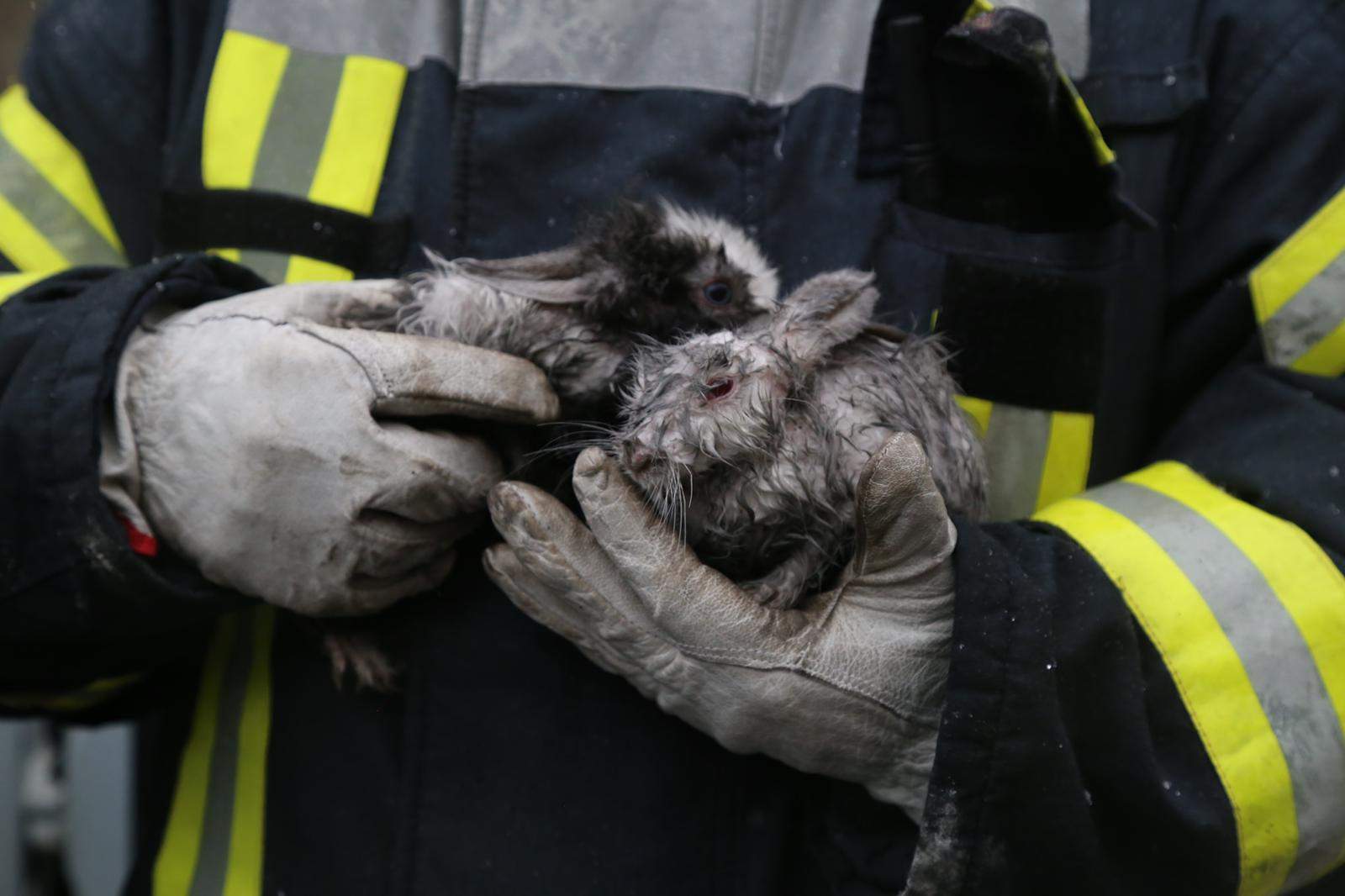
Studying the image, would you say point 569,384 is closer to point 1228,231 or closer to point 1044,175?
point 1044,175

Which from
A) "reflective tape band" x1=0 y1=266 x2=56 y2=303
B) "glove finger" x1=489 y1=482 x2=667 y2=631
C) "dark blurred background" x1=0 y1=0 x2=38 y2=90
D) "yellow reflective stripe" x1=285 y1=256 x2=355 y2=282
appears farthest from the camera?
"dark blurred background" x1=0 y1=0 x2=38 y2=90

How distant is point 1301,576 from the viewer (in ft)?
3.96

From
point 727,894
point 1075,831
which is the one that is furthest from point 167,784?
point 1075,831

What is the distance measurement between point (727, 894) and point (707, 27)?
1.13m

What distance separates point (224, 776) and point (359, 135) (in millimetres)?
899

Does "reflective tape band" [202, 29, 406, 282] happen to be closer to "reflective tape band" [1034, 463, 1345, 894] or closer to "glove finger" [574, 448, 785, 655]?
"glove finger" [574, 448, 785, 655]

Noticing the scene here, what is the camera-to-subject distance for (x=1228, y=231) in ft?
4.87

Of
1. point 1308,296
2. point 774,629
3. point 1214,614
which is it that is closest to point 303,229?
point 774,629

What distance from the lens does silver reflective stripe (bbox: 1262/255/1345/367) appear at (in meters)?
1.38

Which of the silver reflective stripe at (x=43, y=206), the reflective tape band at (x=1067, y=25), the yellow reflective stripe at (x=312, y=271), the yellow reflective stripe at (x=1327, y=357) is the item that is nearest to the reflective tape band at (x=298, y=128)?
the yellow reflective stripe at (x=312, y=271)

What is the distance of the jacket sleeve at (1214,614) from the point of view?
A: 105 centimetres

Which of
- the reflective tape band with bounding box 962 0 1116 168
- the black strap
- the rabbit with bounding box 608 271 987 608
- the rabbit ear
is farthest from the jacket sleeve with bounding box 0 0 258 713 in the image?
the reflective tape band with bounding box 962 0 1116 168

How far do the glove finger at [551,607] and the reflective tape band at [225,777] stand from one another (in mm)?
437

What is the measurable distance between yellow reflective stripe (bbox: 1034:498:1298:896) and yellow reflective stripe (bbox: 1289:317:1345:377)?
15.9 inches
